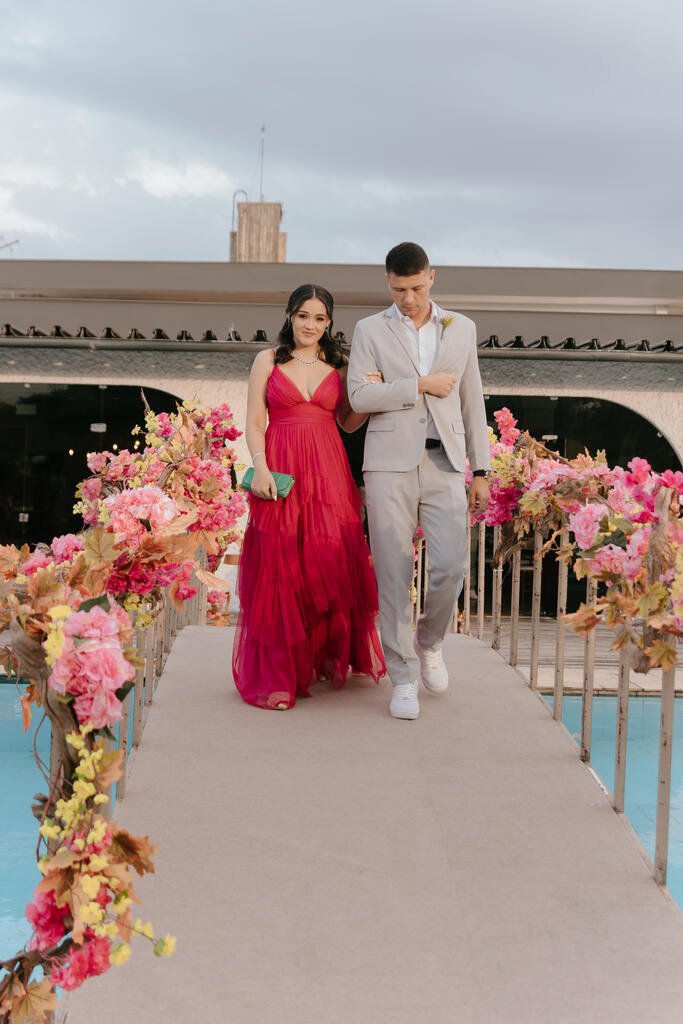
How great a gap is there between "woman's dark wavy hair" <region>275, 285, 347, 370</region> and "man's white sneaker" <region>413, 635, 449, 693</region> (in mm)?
1130

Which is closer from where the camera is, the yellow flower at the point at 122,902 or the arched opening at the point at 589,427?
the yellow flower at the point at 122,902

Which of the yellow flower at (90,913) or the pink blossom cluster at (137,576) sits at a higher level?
the pink blossom cluster at (137,576)

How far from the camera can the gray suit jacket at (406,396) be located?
3537mm

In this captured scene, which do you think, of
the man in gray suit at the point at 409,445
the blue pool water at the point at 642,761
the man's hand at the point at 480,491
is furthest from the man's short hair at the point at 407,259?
the blue pool water at the point at 642,761

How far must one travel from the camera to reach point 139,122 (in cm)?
5434

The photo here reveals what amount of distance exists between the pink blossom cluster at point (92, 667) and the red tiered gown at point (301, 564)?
193 centimetres

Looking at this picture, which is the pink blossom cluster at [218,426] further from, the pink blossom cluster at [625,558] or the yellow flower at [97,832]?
the yellow flower at [97,832]

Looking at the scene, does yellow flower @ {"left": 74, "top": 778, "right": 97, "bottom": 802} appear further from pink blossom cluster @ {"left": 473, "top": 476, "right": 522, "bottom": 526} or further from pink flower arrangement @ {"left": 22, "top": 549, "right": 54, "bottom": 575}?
pink blossom cluster @ {"left": 473, "top": 476, "right": 522, "bottom": 526}

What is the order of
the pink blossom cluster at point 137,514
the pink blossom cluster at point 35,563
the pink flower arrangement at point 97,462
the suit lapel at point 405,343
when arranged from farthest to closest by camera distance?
the pink flower arrangement at point 97,462 < the suit lapel at point 405,343 < the pink blossom cluster at point 137,514 < the pink blossom cluster at point 35,563

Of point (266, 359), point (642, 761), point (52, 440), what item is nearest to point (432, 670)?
point (266, 359)

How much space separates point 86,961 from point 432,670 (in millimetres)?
2320

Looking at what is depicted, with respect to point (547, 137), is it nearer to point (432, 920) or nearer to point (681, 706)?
point (681, 706)

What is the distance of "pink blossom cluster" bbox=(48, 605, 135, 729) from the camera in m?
1.68

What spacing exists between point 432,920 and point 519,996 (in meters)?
0.32
